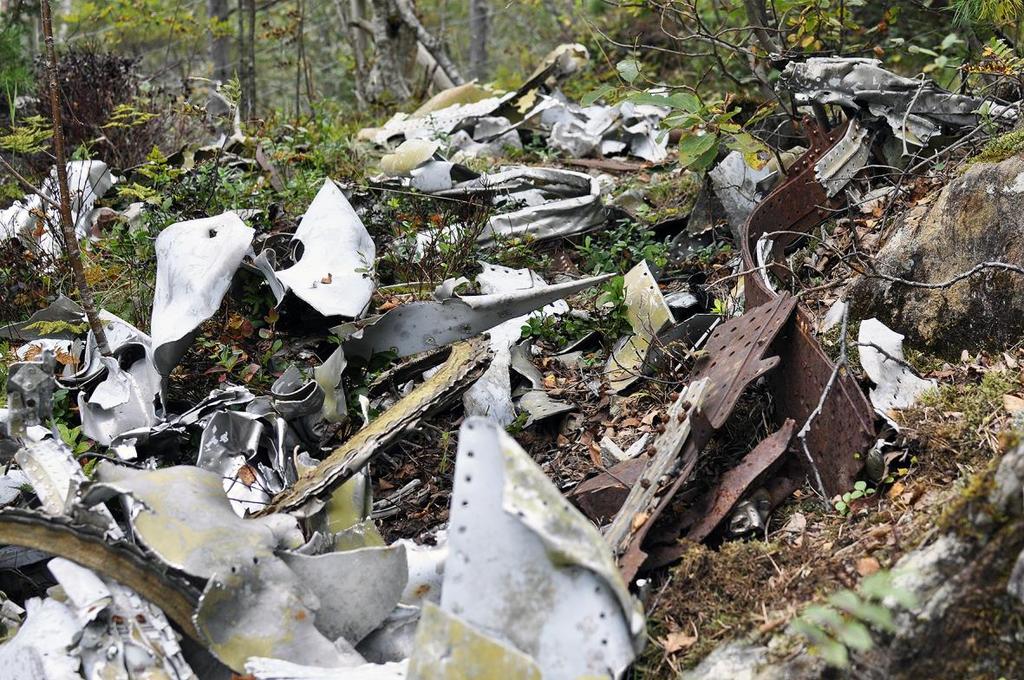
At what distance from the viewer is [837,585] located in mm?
2189

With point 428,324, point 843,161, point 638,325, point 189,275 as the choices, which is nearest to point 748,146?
point 843,161

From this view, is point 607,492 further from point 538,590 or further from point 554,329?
point 554,329

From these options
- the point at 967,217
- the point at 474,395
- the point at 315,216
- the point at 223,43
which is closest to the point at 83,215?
the point at 315,216

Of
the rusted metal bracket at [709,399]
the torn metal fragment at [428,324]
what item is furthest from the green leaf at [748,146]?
the torn metal fragment at [428,324]

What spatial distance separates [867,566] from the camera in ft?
7.20

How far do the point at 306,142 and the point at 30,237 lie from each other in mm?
2222

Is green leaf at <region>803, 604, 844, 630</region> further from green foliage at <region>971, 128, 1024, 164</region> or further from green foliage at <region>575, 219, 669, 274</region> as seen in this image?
green foliage at <region>575, 219, 669, 274</region>

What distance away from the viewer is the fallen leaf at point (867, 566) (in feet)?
7.13

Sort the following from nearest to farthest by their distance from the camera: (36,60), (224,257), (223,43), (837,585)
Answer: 1. (837,585)
2. (224,257)
3. (36,60)
4. (223,43)

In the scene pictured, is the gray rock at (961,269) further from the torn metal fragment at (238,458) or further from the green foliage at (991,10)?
the torn metal fragment at (238,458)

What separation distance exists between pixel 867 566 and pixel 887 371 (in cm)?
95

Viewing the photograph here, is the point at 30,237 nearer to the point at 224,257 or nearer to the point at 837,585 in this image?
the point at 224,257

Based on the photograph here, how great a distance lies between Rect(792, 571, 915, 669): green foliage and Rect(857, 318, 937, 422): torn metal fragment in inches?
37.0

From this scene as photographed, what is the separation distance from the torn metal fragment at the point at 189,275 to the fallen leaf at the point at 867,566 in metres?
2.66
